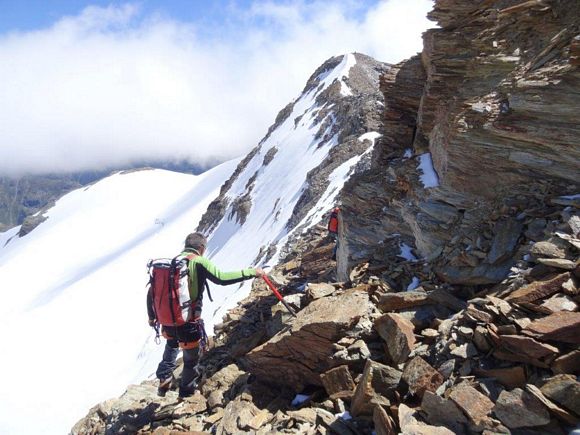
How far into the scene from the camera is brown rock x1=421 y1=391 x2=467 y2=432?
4.89 m

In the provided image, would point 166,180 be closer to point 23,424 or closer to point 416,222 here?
point 23,424

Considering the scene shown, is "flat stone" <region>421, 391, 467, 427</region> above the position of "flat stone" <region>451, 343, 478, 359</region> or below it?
below

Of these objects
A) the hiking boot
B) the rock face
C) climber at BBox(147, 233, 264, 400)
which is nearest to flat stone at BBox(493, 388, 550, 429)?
the rock face

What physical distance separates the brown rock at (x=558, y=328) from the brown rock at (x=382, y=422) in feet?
6.27

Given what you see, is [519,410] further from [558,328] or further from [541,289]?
[541,289]

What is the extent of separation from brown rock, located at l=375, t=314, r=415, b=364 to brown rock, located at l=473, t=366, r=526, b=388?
1317mm

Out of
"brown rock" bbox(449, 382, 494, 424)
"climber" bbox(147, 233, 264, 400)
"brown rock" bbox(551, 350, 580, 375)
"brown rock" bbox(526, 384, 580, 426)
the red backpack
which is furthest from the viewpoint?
"climber" bbox(147, 233, 264, 400)

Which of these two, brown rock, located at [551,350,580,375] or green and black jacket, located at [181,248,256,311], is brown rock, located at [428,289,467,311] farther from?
green and black jacket, located at [181,248,256,311]

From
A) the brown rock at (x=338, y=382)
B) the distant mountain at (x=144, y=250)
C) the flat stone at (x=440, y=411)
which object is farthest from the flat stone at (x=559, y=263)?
the distant mountain at (x=144, y=250)

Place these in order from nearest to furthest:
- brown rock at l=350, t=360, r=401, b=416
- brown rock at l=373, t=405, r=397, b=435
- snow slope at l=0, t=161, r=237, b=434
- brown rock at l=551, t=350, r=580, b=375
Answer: brown rock at l=551, t=350, r=580, b=375, brown rock at l=373, t=405, r=397, b=435, brown rock at l=350, t=360, r=401, b=416, snow slope at l=0, t=161, r=237, b=434

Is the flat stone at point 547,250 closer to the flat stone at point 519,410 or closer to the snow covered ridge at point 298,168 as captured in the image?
the flat stone at point 519,410

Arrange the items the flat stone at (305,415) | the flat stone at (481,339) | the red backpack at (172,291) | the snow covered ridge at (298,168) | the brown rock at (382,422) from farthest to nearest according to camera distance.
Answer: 1. the snow covered ridge at (298,168)
2. the red backpack at (172,291)
3. the flat stone at (305,415)
4. the flat stone at (481,339)
5. the brown rock at (382,422)

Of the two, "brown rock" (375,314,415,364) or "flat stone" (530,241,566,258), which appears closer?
"flat stone" (530,241,566,258)

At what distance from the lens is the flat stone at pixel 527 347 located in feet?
15.8
